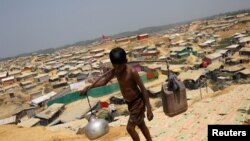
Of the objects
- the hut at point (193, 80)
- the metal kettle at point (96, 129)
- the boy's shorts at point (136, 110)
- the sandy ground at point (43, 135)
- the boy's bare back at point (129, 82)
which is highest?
the boy's bare back at point (129, 82)

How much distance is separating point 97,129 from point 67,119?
1674cm

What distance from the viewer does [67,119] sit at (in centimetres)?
2002

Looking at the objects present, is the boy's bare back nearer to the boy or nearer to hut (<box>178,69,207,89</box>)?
the boy

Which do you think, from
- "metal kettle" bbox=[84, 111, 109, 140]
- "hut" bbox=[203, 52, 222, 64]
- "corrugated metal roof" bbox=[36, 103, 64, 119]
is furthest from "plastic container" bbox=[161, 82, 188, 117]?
"hut" bbox=[203, 52, 222, 64]

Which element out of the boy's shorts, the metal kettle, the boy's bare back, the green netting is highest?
the boy's bare back

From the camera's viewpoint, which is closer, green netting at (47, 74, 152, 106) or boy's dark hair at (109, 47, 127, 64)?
boy's dark hair at (109, 47, 127, 64)

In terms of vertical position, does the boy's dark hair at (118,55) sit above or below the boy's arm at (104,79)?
above

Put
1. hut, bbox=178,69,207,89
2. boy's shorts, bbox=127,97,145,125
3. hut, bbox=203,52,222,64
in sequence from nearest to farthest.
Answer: boy's shorts, bbox=127,97,145,125, hut, bbox=178,69,207,89, hut, bbox=203,52,222,64

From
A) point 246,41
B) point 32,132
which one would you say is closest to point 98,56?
point 246,41

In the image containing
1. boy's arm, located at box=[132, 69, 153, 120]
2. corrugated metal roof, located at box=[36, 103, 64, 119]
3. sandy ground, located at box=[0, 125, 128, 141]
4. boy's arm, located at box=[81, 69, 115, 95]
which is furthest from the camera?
corrugated metal roof, located at box=[36, 103, 64, 119]

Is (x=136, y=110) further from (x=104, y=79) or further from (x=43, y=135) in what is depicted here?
(x=43, y=135)

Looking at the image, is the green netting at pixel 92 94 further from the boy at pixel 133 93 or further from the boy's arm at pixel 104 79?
the boy at pixel 133 93

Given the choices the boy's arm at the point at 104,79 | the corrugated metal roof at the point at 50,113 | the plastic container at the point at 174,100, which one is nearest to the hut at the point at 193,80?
the corrugated metal roof at the point at 50,113

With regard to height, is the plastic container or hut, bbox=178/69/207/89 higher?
the plastic container
